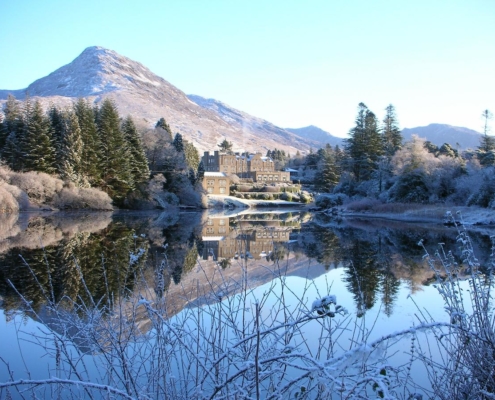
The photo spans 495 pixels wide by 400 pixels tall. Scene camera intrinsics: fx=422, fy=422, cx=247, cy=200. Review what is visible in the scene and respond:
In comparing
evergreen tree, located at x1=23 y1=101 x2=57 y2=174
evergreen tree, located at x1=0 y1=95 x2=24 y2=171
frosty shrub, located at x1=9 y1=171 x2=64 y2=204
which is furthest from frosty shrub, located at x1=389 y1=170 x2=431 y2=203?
evergreen tree, located at x1=0 y1=95 x2=24 y2=171

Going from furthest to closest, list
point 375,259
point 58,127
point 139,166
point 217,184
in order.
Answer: point 217,184
point 139,166
point 58,127
point 375,259

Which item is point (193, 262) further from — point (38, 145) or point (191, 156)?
point (191, 156)

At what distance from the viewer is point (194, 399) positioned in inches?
86.0

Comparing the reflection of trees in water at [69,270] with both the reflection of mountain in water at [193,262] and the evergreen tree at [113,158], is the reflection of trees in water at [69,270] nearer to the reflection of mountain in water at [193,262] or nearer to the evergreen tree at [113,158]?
the reflection of mountain in water at [193,262]

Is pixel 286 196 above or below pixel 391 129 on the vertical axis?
below

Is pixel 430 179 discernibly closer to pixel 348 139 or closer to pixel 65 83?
pixel 348 139

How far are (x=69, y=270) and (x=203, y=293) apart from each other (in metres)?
3.83

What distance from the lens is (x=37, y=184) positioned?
2850 centimetres

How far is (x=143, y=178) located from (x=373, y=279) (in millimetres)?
30495

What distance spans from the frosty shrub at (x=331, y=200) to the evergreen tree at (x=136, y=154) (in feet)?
52.1

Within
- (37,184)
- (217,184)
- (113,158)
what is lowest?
(217,184)

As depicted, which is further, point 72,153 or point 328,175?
point 328,175

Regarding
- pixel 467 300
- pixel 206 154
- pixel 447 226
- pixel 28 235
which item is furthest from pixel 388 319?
pixel 206 154

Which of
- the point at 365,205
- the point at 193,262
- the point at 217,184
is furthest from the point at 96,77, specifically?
the point at 193,262
